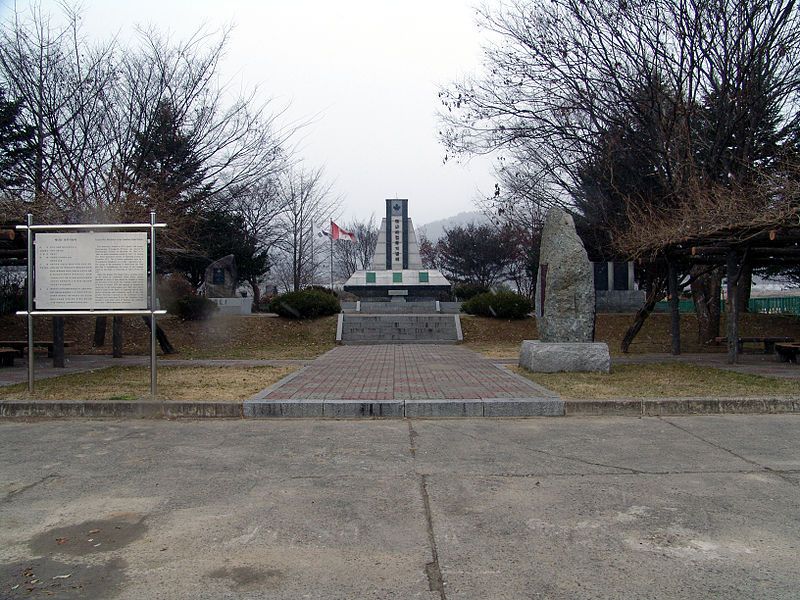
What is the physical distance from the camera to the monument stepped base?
2269 cm

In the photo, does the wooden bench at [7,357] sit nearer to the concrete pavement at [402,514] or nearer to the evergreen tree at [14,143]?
the evergreen tree at [14,143]

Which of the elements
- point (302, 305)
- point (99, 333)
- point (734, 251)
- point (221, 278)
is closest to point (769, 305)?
point (734, 251)

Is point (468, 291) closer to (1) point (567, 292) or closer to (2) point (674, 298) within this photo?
(2) point (674, 298)

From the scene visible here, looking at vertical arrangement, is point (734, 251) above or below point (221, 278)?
below

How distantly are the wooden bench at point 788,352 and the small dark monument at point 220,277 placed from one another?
2618 centimetres

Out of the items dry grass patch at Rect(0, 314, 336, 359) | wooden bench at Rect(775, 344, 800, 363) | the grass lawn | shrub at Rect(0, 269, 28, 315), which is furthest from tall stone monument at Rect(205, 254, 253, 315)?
wooden bench at Rect(775, 344, 800, 363)

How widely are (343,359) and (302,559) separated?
1209 cm

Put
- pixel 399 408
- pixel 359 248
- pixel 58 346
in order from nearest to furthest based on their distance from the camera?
pixel 399 408 → pixel 58 346 → pixel 359 248

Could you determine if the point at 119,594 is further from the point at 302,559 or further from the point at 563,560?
the point at 563,560

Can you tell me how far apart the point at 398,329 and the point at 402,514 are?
Result: 1863 cm

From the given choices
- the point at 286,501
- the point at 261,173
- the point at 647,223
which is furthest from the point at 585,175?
the point at 286,501

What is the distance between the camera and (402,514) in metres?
4.74

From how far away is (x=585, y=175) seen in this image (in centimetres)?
2097

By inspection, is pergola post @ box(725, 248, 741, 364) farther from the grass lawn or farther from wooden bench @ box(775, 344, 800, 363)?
the grass lawn
